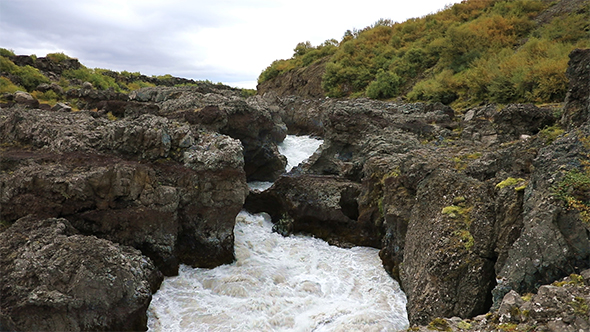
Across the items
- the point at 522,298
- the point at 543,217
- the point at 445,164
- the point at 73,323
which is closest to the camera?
the point at 522,298

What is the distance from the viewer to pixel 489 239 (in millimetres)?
7379

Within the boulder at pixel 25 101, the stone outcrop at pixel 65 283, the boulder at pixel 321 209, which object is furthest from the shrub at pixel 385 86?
the stone outcrop at pixel 65 283

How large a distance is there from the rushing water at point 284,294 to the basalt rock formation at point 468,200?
966 millimetres

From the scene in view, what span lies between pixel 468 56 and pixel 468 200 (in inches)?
880

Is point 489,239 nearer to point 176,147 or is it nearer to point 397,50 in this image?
point 176,147

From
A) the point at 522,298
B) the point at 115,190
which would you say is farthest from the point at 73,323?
the point at 522,298

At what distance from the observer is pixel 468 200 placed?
8.61 m

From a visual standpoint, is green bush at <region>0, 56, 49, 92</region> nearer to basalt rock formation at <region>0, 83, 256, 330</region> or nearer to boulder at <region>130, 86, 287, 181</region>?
boulder at <region>130, 86, 287, 181</region>

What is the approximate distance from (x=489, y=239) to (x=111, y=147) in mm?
12910

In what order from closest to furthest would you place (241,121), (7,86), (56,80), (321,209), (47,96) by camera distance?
(321,209), (241,121), (47,96), (7,86), (56,80)

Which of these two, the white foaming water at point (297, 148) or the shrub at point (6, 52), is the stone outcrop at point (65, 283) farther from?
the shrub at point (6, 52)

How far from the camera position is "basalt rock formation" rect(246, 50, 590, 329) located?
5.89m

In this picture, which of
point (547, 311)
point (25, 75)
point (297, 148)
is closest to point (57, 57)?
point (25, 75)

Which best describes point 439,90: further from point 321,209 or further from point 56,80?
point 56,80
